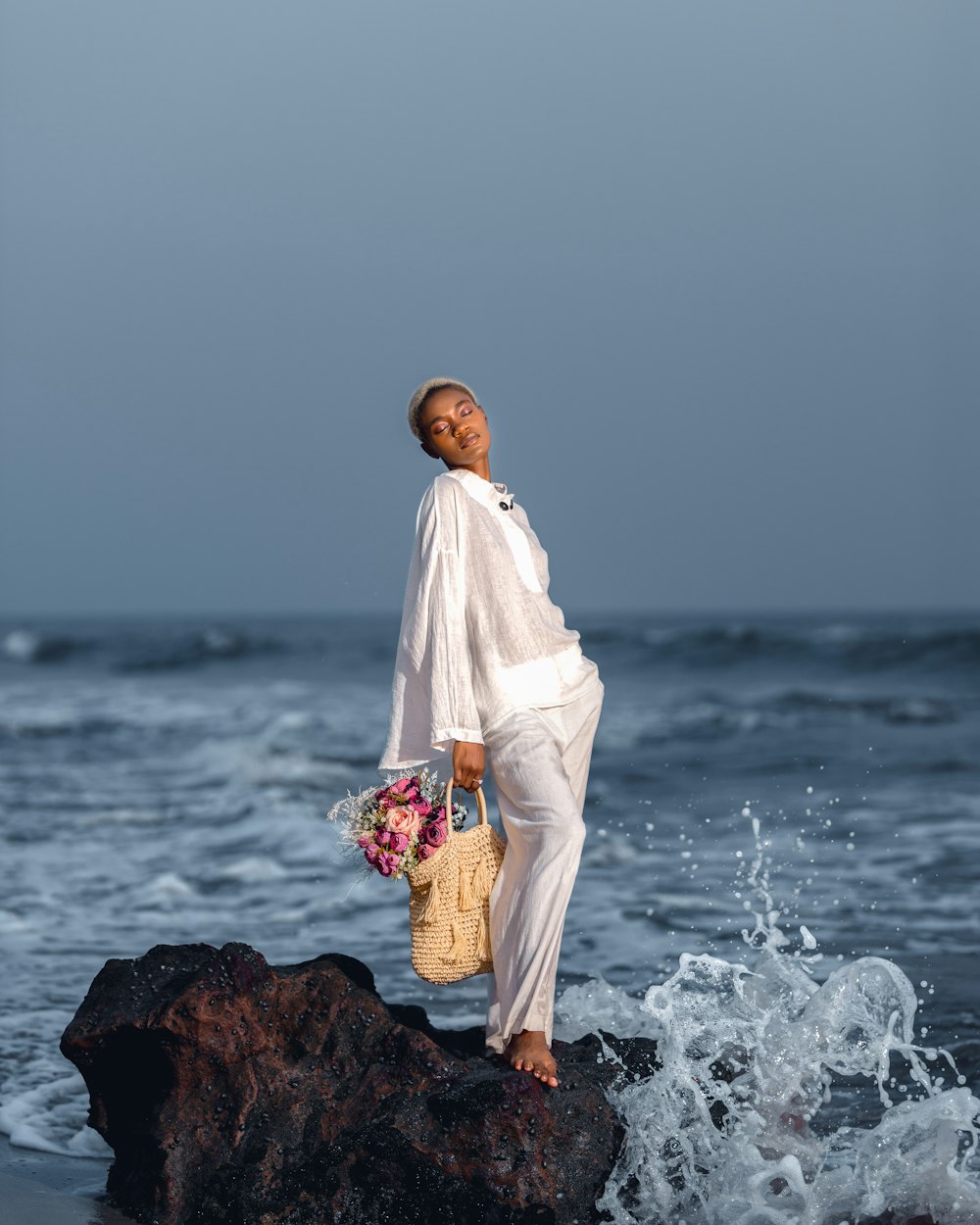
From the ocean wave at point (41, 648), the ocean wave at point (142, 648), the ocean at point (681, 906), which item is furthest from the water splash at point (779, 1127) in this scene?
the ocean wave at point (41, 648)

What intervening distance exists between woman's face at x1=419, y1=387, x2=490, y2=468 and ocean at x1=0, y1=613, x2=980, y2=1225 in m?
1.25

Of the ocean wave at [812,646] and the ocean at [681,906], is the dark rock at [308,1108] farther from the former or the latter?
the ocean wave at [812,646]

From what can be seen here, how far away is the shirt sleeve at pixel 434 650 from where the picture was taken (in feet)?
13.3

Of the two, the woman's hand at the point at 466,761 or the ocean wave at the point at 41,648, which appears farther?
the ocean wave at the point at 41,648

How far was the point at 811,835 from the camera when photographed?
Result: 10.4 m

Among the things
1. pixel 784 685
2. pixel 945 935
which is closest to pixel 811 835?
pixel 945 935

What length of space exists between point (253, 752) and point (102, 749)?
8.12 feet

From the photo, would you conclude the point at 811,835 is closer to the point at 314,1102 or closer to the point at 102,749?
the point at 314,1102

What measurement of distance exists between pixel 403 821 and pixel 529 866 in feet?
1.23

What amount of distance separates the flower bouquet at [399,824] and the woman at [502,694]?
0.37ft

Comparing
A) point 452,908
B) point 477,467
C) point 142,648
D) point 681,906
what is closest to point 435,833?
point 452,908

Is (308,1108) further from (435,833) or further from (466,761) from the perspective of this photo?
(466,761)

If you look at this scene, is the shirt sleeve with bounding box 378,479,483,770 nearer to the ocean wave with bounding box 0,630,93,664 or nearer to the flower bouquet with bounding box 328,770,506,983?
the flower bouquet with bounding box 328,770,506,983

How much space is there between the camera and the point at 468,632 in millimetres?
4238
